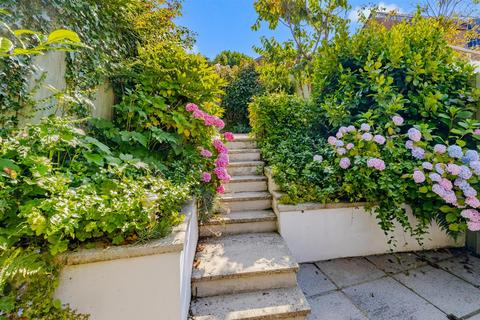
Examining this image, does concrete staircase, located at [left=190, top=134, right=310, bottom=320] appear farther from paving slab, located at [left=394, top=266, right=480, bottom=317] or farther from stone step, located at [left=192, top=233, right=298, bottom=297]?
paving slab, located at [left=394, top=266, right=480, bottom=317]

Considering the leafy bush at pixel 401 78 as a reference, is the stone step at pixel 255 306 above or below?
below

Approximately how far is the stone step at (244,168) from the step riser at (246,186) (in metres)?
0.27

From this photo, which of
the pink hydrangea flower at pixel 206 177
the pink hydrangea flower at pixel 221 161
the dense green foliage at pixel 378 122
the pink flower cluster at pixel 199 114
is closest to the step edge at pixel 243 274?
the dense green foliage at pixel 378 122

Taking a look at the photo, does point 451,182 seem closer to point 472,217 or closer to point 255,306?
point 472,217

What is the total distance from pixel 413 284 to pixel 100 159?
3.03 m

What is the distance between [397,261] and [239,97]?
20.5 ft

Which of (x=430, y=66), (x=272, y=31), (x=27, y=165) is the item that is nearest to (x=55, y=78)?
(x=27, y=165)

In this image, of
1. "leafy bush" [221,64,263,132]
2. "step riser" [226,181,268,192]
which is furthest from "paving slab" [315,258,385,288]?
"leafy bush" [221,64,263,132]

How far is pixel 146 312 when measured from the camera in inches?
57.0

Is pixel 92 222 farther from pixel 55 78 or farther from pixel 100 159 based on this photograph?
pixel 55 78

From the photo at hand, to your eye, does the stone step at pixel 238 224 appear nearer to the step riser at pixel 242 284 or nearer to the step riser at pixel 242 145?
the step riser at pixel 242 284

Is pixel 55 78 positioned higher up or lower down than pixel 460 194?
higher up

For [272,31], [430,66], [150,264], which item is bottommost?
[150,264]

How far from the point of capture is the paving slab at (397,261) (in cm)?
251
